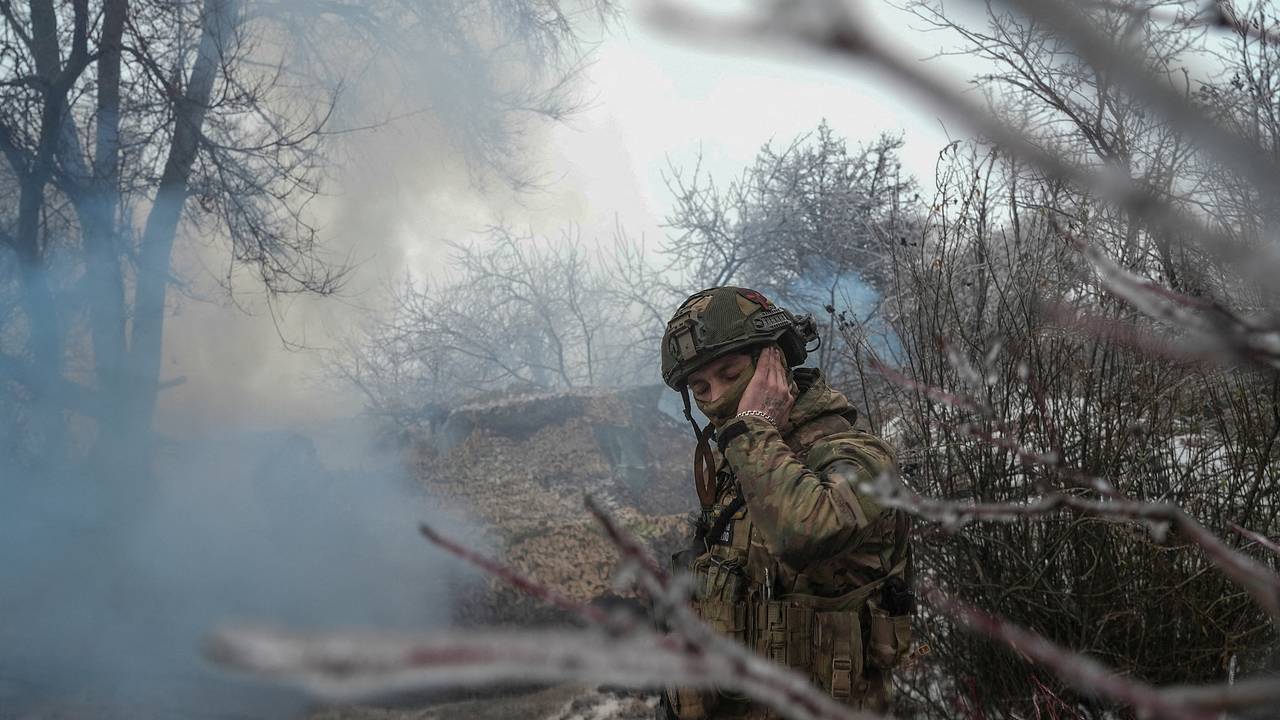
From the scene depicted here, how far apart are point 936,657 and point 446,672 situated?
11.7ft

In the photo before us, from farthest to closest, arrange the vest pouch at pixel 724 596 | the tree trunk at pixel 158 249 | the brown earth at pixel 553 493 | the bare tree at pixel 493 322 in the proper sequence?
the bare tree at pixel 493 322 → the tree trunk at pixel 158 249 → the brown earth at pixel 553 493 → the vest pouch at pixel 724 596

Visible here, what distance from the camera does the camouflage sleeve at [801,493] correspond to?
210 centimetres

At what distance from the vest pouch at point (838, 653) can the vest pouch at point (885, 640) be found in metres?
0.07

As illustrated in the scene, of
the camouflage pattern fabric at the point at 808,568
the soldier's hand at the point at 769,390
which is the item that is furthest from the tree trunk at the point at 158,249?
the camouflage pattern fabric at the point at 808,568

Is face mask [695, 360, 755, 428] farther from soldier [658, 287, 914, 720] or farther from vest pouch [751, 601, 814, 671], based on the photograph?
vest pouch [751, 601, 814, 671]

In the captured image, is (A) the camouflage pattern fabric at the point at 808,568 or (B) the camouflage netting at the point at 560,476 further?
(B) the camouflage netting at the point at 560,476

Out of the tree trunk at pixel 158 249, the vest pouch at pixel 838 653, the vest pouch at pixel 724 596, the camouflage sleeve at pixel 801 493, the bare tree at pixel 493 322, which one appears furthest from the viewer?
the bare tree at pixel 493 322

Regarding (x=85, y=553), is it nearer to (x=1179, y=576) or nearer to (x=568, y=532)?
(x=568, y=532)

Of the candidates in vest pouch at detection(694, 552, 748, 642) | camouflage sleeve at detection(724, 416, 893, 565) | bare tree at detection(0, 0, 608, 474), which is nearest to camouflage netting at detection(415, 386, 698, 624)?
bare tree at detection(0, 0, 608, 474)

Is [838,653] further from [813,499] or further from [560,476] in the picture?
[560,476]

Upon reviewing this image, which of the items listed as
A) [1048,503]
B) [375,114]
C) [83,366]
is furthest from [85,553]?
[1048,503]

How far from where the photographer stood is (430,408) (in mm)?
11898

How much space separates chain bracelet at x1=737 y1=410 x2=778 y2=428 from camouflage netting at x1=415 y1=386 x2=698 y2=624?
455cm

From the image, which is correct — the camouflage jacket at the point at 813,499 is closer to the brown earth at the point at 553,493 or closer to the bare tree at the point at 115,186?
the brown earth at the point at 553,493
